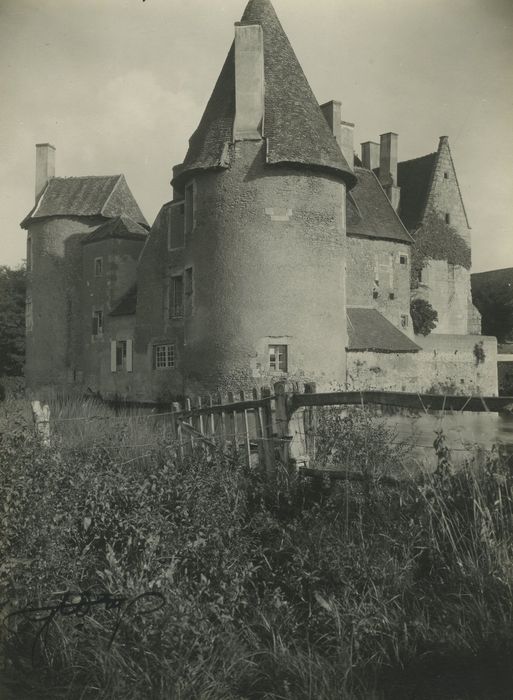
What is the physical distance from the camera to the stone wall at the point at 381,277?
29233mm

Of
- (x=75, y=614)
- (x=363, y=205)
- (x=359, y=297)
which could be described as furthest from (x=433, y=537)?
(x=363, y=205)

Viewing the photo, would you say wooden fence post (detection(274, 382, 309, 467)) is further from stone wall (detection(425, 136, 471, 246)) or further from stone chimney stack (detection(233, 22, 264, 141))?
stone wall (detection(425, 136, 471, 246))

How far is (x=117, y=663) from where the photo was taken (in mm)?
4473

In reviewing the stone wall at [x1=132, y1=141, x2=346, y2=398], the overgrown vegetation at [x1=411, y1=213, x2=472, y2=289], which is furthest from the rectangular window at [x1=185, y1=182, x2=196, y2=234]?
the overgrown vegetation at [x1=411, y1=213, x2=472, y2=289]

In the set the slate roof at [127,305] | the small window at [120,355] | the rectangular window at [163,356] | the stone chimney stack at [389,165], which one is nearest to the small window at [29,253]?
the slate roof at [127,305]

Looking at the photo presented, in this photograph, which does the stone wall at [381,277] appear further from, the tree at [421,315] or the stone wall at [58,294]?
the stone wall at [58,294]

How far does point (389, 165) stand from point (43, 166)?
56.1 feet

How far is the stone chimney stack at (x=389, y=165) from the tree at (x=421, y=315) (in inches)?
210

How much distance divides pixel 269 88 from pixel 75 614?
61.5ft

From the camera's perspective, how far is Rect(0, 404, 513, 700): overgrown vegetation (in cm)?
433

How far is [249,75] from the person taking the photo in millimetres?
20609

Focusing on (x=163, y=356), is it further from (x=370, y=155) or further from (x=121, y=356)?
(x=370, y=155)

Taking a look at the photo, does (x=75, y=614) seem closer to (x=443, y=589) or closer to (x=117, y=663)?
(x=117, y=663)

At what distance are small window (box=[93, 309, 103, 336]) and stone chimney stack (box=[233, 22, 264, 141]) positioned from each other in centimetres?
1170
